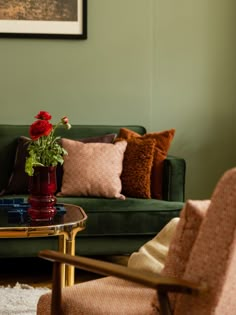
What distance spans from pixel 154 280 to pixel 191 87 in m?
3.29

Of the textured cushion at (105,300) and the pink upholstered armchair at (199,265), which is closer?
the pink upholstered armchair at (199,265)

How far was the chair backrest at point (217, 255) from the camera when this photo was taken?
5.07ft

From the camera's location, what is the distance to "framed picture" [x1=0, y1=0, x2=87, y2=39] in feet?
14.5

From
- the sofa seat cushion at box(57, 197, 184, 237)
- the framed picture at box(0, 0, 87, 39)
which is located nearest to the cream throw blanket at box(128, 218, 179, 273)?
the sofa seat cushion at box(57, 197, 184, 237)

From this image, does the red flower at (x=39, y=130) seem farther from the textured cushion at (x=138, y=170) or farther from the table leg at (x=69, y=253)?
the textured cushion at (x=138, y=170)

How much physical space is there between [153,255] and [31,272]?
5.45 ft

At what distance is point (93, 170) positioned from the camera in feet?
12.5

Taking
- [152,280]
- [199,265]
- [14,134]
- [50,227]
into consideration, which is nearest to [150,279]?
[152,280]

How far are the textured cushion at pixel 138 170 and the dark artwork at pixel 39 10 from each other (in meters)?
1.18

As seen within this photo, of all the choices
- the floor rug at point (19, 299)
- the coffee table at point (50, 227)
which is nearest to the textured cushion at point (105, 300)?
the coffee table at point (50, 227)

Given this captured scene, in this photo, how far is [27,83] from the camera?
4.48 metres

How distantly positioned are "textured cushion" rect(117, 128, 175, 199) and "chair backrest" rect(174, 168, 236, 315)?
2353mm

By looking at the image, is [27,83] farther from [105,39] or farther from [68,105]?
[105,39]

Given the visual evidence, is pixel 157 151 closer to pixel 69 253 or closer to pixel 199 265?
pixel 69 253
